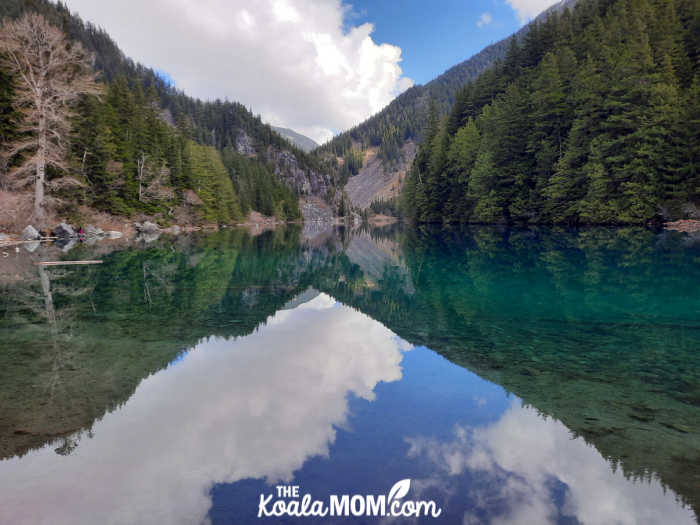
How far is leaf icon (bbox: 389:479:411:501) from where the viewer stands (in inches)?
124

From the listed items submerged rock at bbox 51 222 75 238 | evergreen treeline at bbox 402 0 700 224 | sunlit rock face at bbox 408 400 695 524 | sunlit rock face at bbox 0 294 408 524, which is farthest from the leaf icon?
evergreen treeline at bbox 402 0 700 224

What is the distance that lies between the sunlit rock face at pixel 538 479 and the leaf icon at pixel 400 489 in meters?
0.12

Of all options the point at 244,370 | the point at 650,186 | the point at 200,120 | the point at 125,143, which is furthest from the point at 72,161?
the point at 200,120

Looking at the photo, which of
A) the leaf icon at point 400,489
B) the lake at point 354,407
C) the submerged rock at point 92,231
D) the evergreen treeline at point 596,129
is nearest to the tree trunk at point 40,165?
the submerged rock at point 92,231

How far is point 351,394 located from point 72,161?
42.2 meters

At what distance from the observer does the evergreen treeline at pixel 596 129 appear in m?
34.1

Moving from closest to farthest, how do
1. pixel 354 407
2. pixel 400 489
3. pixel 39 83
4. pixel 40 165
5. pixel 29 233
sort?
pixel 400 489 → pixel 354 407 → pixel 39 83 → pixel 29 233 → pixel 40 165

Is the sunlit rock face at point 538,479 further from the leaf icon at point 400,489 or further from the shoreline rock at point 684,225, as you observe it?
the shoreline rock at point 684,225

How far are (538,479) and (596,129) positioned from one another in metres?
45.0

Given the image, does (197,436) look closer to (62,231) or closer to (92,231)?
(62,231)

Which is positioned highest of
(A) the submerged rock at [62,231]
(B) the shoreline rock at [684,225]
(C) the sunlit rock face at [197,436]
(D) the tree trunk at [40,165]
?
(D) the tree trunk at [40,165]

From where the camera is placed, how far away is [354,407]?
4.80 meters

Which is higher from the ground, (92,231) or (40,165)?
(40,165)

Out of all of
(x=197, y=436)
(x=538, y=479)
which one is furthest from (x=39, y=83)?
(x=538, y=479)
